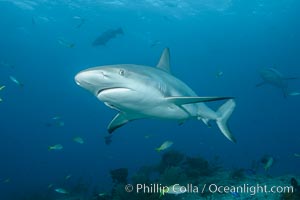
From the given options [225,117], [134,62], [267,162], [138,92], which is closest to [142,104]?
[138,92]

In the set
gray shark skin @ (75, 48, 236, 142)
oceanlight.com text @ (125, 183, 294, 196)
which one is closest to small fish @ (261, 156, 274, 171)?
oceanlight.com text @ (125, 183, 294, 196)

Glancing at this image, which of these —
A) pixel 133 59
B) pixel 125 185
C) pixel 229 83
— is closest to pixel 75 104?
pixel 133 59

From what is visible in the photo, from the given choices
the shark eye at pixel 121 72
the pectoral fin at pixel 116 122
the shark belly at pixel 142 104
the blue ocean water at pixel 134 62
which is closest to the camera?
the shark eye at pixel 121 72

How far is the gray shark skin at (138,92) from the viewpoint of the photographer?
14.1ft

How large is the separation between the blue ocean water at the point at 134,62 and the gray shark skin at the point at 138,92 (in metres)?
10.3

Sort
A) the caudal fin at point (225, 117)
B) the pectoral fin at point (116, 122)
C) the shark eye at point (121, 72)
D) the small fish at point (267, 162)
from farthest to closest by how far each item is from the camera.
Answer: the small fish at point (267, 162), the caudal fin at point (225, 117), the pectoral fin at point (116, 122), the shark eye at point (121, 72)

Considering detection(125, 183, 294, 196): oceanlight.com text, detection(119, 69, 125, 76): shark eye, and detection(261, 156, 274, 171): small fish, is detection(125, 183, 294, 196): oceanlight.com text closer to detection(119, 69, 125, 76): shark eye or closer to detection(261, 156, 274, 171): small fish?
detection(261, 156, 274, 171): small fish

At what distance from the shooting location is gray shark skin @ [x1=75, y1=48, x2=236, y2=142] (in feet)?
14.1

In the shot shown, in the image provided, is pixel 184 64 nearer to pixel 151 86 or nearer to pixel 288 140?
pixel 288 140

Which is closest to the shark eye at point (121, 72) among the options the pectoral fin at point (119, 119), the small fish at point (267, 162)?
the pectoral fin at point (119, 119)

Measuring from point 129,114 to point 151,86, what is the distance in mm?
971

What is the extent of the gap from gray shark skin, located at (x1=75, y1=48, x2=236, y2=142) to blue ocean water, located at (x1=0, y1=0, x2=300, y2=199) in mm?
10295

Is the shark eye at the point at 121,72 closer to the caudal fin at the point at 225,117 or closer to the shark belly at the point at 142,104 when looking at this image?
the shark belly at the point at 142,104

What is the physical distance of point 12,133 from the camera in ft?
357
